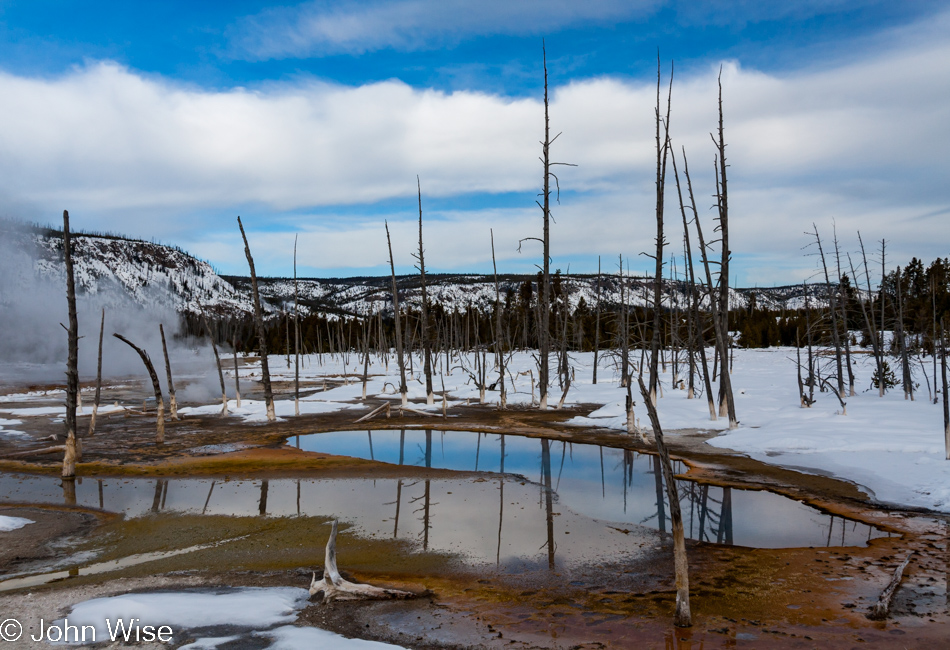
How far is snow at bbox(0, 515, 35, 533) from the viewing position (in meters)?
11.7

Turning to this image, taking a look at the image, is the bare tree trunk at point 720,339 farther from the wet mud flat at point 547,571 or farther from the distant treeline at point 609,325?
the distant treeline at point 609,325

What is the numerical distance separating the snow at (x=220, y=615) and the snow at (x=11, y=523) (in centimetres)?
556

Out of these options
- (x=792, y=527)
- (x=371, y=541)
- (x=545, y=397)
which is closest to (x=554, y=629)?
(x=371, y=541)

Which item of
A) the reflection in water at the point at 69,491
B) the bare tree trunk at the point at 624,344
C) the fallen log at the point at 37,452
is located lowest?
the reflection in water at the point at 69,491

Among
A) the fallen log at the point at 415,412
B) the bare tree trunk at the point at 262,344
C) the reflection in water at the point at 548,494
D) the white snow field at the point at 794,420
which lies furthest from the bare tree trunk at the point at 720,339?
the bare tree trunk at the point at 262,344

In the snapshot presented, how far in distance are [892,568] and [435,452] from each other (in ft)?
45.1

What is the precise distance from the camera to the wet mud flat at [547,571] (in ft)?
22.8

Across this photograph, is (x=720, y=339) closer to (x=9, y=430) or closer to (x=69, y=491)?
(x=69, y=491)

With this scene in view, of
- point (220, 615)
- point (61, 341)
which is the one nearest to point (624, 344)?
point (220, 615)

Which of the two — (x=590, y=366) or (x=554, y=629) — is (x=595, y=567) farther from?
(x=590, y=366)

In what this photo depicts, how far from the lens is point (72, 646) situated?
21.9 ft

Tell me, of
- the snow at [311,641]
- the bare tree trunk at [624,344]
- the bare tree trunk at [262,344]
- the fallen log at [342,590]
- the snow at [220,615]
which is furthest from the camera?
the bare tree trunk at [262,344]

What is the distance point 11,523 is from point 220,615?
7537 millimetres

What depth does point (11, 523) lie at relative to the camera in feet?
39.4
